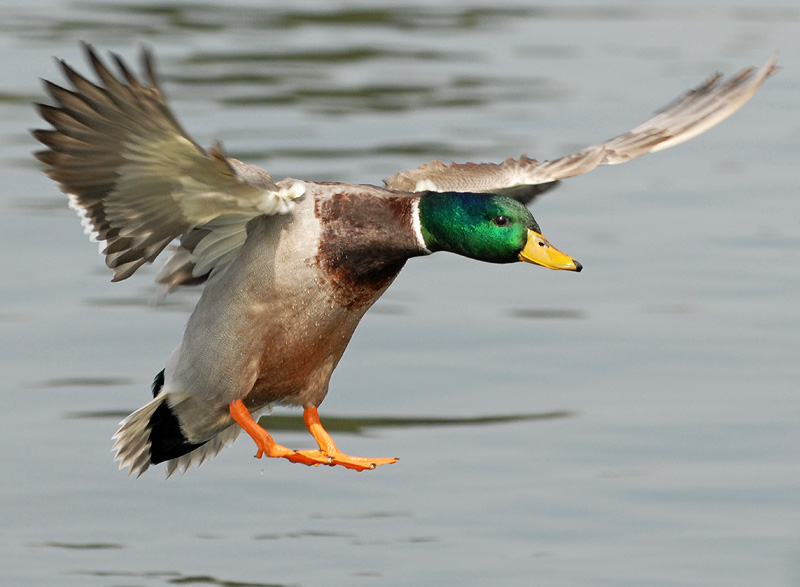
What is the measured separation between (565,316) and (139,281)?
2917 mm

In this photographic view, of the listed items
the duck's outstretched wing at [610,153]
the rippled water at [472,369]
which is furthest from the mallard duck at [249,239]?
the rippled water at [472,369]

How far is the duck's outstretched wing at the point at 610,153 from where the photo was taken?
7.42 meters

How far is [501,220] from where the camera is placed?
21.5 ft

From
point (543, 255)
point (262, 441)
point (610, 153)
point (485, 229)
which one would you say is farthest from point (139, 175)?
point (610, 153)

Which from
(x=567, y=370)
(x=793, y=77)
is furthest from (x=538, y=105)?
(x=567, y=370)

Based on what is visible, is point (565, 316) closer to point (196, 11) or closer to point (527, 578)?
point (527, 578)

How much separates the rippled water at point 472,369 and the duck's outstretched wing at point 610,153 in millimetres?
2024

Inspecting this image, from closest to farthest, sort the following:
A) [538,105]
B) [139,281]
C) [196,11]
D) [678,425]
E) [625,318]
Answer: [678,425] < [625,318] < [139,281] < [538,105] < [196,11]

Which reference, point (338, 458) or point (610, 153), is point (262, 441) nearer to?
point (338, 458)

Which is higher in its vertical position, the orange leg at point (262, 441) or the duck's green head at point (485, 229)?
the duck's green head at point (485, 229)

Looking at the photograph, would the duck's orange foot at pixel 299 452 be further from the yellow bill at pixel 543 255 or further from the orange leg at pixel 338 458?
the yellow bill at pixel 543 255

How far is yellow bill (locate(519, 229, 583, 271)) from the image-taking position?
644 cm

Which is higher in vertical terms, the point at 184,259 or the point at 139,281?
the point at 184,259

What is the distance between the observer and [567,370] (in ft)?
35.6
